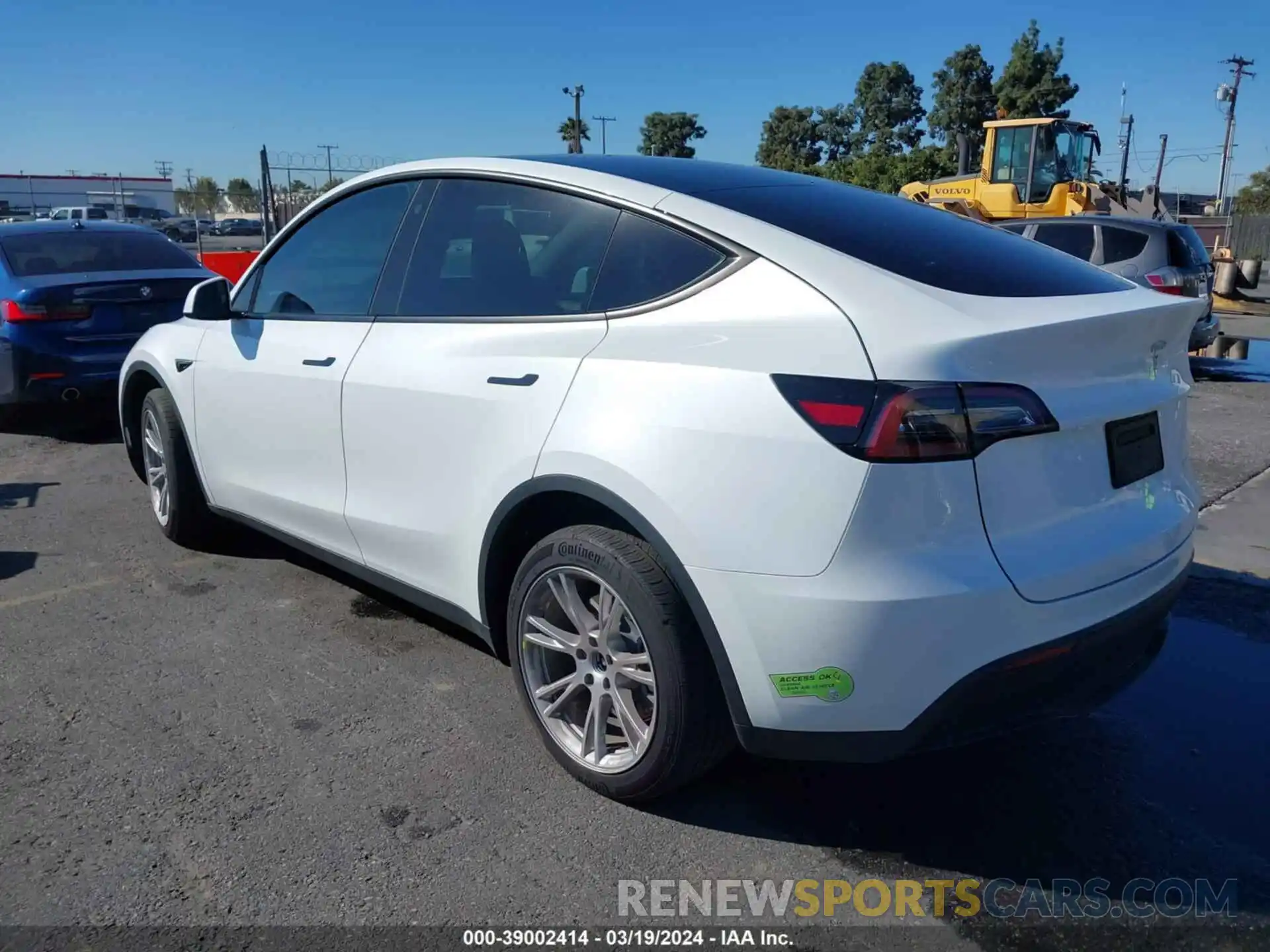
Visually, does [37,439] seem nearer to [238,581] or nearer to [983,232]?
[238,581]

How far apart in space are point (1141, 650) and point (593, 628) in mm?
1460

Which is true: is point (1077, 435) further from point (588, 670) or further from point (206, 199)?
point (206, 199)

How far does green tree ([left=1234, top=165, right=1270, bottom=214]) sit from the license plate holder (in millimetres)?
68750

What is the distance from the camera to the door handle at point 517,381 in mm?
2943

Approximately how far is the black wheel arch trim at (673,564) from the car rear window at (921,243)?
85 cm

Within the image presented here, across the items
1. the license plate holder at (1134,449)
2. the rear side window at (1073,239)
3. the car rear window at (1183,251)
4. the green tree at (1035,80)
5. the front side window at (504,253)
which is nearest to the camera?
the license plate holder at (1134,449)

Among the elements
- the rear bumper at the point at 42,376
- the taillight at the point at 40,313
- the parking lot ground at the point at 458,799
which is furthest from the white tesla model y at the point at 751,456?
the taillight at the point at 40,313

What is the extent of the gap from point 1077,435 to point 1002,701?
2.15 ft

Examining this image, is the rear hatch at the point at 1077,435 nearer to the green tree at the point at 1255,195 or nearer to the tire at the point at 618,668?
the tire at the point at 618,668

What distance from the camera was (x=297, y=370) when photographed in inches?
153

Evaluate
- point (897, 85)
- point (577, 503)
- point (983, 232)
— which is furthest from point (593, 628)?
point (897, 85)

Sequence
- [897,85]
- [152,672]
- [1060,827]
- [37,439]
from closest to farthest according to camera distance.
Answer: [1060,827] < [152,672] < [37,439] < [897,85]

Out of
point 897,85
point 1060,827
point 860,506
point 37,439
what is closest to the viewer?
point 860,506

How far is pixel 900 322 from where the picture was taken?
2.38 meters
